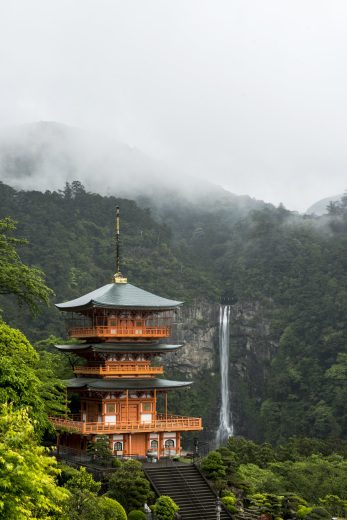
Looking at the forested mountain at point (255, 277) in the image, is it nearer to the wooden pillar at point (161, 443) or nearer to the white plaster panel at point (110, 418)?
the wooden pillar at point (161, 443)

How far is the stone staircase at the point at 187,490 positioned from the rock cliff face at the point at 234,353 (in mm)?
47021

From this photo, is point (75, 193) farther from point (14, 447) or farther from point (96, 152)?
point (14, 447)

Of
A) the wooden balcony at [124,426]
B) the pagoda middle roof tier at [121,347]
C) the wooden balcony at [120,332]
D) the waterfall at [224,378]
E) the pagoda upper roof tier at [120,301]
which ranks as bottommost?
the waterfall at [224,378]

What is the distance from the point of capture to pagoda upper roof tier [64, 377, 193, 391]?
29817 mm

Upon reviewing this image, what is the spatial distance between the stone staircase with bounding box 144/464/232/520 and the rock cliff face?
154ft

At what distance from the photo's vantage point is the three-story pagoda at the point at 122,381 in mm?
30062

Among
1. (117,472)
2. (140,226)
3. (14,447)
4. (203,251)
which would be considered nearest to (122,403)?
(117,472)

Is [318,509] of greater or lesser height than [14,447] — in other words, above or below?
below

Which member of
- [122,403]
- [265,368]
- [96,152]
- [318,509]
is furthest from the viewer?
[96,152]

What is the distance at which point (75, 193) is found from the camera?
89562mm

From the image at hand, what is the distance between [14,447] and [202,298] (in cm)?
7264

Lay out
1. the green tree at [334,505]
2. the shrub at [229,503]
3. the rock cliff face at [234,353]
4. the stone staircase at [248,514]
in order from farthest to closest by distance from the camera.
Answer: the rock cliff face at [234,353]
the green tree at [334,505]
the shrub at [229,503]
the stone staircase at [248,514]

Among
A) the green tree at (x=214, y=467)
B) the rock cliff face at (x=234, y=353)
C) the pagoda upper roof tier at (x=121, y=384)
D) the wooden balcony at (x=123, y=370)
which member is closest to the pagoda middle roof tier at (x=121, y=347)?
the wooden balcony at (x=123, y=370)

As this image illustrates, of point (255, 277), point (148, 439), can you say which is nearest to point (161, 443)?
point (148, 439)
